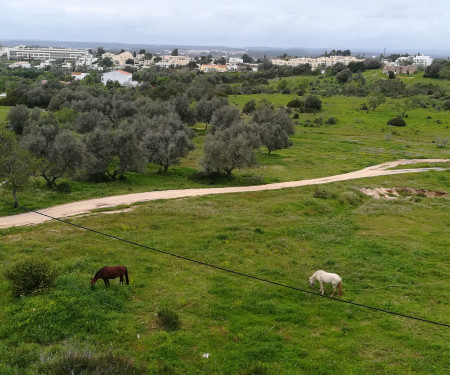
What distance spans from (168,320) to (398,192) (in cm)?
→ 3663

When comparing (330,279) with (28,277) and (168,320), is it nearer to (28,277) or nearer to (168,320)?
(168,320)

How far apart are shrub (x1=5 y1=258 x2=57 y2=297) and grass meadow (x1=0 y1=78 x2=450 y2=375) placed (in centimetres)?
55

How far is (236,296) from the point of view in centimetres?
1877

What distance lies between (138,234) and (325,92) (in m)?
112

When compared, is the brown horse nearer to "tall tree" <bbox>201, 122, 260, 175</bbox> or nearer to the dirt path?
the dirt path

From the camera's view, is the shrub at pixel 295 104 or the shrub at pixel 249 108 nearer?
the shrub at pixel 249 108

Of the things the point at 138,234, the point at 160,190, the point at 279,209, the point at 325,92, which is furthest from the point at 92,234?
the point at 325,92

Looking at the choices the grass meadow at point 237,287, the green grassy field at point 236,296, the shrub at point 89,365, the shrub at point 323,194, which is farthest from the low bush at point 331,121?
the shrub at point 89,365

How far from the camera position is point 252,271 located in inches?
859

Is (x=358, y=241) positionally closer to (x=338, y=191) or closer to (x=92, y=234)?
(x=338, y=191)

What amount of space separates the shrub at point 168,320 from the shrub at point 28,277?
5.65 meters

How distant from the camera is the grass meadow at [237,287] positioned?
46.5 feet

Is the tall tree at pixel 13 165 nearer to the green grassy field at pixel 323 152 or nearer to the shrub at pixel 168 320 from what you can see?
the green grassy field at pixel 323 152

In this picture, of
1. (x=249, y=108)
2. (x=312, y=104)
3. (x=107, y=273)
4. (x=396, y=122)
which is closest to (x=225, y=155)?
(x=107, y=273)
